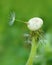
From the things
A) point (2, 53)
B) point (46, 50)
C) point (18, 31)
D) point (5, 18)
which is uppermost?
point (5, 18)

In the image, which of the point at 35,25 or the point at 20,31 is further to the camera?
the point at 20,31

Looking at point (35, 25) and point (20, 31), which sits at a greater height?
point (20, 31)

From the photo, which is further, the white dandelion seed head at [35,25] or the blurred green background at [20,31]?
the blurred green background at [20,31]

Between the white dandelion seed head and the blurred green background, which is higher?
the blurred green background

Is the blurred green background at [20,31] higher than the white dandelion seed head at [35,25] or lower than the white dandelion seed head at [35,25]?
A: higher

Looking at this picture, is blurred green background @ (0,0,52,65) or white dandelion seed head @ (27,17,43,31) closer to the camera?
white dandelion seed head @ (27,17,43,31)

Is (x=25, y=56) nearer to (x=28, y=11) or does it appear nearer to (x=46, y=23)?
(x=46, y=23)

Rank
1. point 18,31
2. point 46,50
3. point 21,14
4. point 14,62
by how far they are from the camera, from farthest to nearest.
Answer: point 21,14
point 18,31
point 14,62
point 46,50

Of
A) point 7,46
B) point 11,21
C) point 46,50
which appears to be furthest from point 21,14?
point 11,21
